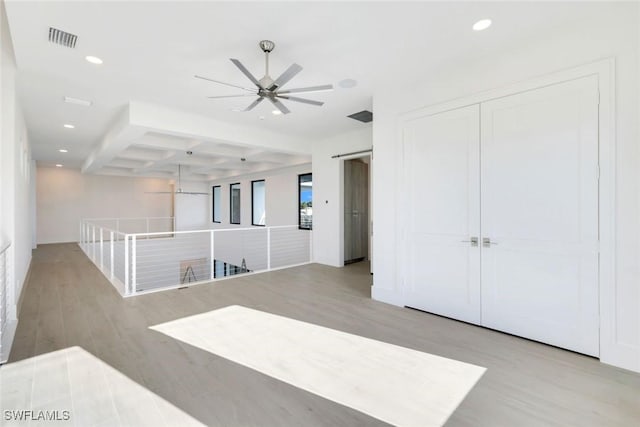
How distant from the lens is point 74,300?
374cm

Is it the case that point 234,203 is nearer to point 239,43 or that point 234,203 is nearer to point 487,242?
point 239,43

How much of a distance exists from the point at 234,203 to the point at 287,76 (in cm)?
896

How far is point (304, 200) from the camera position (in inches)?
307

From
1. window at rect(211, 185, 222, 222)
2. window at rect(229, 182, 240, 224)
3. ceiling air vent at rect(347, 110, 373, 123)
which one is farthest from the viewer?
window at rect(211, 185, 222, 222)

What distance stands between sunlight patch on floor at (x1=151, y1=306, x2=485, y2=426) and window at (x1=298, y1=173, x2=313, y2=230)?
4.70 meters

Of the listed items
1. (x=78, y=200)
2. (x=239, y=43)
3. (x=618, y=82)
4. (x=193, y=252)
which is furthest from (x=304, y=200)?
(x=78, y=200)

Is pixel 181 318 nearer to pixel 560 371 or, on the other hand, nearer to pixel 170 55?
pixel 170 55

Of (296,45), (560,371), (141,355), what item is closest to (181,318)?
(141,355)

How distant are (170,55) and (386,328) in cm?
348

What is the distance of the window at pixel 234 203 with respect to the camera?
10770 mm

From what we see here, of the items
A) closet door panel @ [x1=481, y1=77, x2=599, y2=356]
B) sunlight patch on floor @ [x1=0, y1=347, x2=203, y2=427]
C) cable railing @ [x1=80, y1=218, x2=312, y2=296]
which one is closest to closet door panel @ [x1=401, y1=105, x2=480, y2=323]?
closet door panel @ [x1=481, y1=77, x2=599, y2=356]

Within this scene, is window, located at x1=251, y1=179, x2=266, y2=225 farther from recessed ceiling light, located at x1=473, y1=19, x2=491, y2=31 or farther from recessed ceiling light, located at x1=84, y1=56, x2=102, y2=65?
recessed ceiling light, located at x1=473, y1=19, x2=491, y2=31

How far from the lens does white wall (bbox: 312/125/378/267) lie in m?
5.87

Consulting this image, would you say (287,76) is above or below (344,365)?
above
